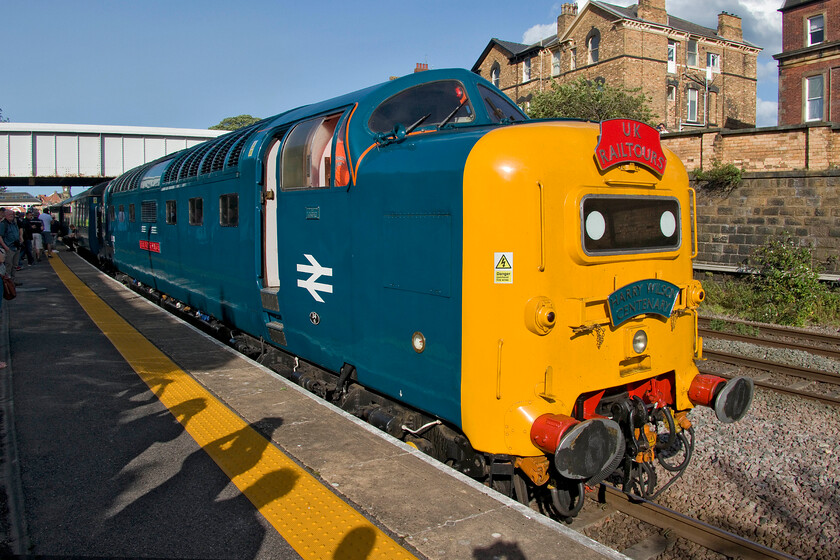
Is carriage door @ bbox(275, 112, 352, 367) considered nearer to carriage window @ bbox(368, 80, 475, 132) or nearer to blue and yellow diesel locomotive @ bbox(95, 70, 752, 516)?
blue and yellow diesel locomotive @ bbox(95, 70, 752, 516)

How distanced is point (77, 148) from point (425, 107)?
35328 millimetres

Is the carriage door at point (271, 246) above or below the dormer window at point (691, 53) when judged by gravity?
below

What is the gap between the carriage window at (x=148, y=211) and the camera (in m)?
12.0

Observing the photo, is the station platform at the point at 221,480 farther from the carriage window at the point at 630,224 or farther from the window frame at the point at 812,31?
the window frame at the point at 812,31

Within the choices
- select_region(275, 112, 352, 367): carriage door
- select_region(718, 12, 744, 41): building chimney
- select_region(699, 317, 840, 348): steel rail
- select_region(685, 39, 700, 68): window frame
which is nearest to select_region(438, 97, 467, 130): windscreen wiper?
select_region(275, 112, 352, 367): carriage door

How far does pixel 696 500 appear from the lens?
5.52 metres

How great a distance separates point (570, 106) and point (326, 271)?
22105 millimetres

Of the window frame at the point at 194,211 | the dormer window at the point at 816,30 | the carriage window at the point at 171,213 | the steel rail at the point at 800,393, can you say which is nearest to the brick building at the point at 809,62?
the dormer window at the point at 816,30

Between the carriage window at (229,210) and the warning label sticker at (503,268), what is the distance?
4.27 meters

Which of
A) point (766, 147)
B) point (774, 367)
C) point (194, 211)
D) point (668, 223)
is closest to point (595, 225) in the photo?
point (668, 223)

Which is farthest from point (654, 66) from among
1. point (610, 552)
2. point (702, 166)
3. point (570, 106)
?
point (610, 552)

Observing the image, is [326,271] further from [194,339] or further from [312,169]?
[194,339]

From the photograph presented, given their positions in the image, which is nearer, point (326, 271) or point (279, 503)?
point (279, 503)

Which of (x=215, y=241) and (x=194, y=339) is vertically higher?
(x=215, y=241)
